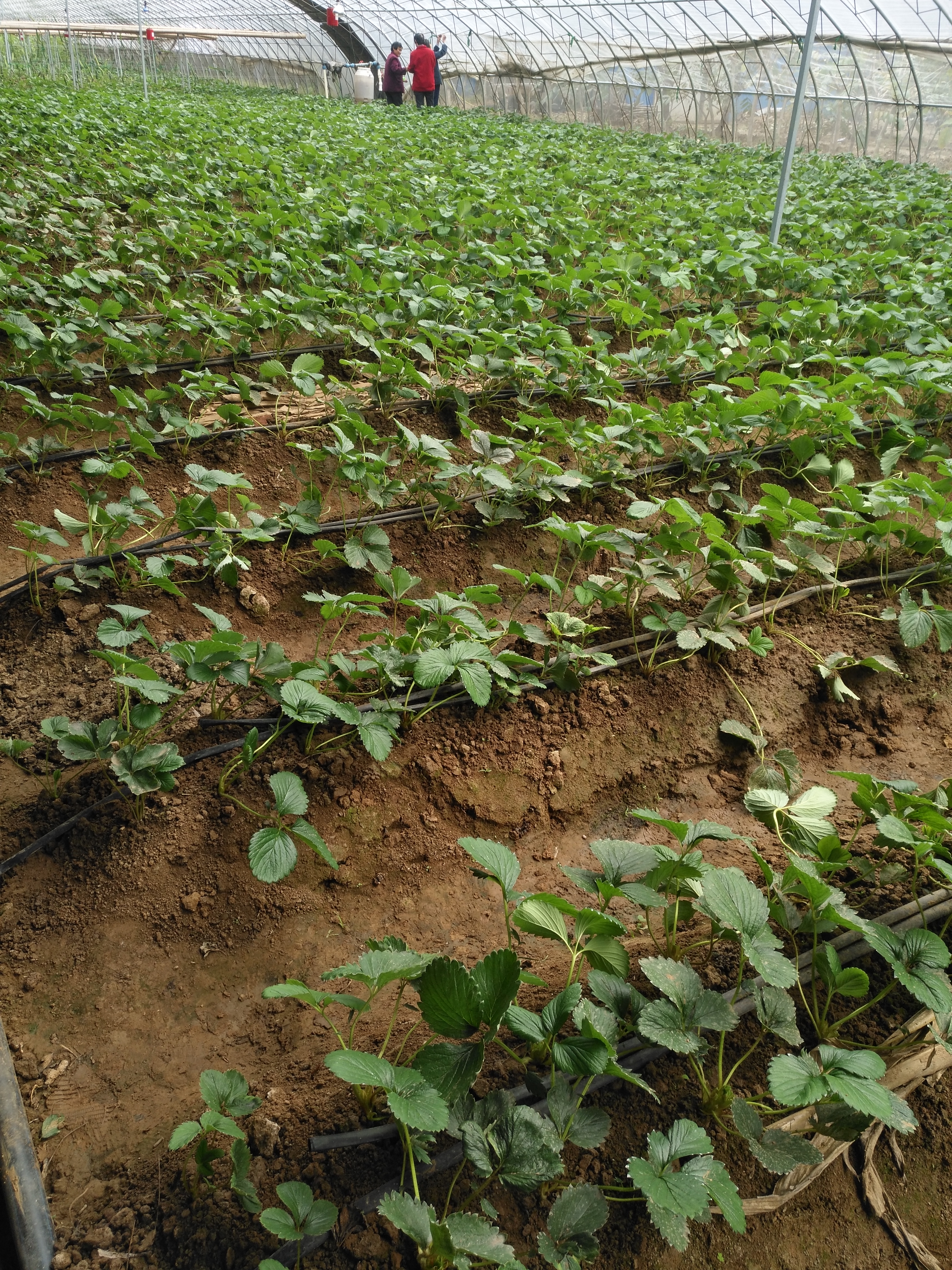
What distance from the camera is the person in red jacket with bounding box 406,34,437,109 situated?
16094 millimetres

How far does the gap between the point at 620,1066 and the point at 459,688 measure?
121cm

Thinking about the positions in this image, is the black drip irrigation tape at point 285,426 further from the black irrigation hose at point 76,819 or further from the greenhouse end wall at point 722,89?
the greenhouse end wall at point 722,89

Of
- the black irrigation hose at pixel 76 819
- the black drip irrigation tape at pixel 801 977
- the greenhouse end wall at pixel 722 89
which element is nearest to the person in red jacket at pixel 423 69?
the greenhouse end wall at pixel 722 89

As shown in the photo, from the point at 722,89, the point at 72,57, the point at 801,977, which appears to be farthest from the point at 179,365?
the point at 72,57

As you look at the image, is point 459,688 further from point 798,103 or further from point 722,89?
point 722,89

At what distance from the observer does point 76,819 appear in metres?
2.06

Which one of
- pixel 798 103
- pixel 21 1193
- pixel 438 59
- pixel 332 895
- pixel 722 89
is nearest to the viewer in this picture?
pixel 21 1193

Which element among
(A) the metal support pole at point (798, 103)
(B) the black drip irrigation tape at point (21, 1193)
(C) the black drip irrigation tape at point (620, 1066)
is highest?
(A) the metal support pole at point (798, 103)

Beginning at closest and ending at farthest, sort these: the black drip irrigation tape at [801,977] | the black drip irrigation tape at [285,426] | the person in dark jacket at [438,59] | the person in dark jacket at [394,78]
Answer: the black drip irrigation tape at [801,977]
the black drip irrigation tape at [285,426]
the person in dark jacket at [394,78]
the person in dark jacket at [438,59]

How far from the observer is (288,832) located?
5.76 ft

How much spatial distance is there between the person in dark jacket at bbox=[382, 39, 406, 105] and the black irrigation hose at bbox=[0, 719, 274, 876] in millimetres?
17592

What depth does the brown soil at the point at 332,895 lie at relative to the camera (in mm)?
1402

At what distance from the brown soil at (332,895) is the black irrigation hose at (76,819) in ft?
0.08

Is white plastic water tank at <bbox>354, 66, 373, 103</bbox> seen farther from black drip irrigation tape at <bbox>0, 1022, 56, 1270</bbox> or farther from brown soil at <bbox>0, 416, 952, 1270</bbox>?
black drip irrigation tape at <bbox>0, 1022, 56, 1270</bbox>
